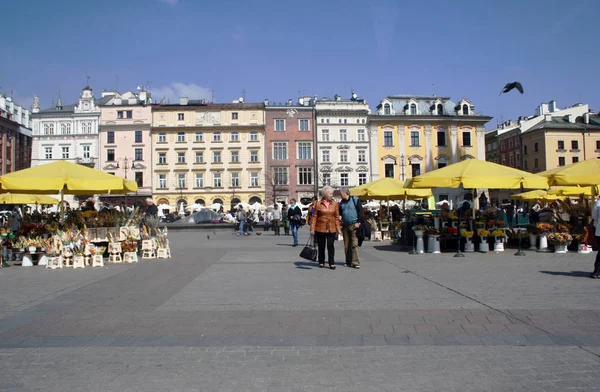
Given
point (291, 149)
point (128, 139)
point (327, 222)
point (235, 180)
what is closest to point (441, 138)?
point (291, 149)

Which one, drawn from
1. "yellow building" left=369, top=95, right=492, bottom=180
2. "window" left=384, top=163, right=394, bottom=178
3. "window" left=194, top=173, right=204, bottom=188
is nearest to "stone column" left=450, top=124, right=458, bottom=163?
"yellow building" left=369, top=95, right=492, bottom=180

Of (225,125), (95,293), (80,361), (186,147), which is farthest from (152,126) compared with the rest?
(80,361)

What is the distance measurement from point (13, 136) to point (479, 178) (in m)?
75.3

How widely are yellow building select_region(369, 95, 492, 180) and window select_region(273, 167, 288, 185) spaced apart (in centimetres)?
1175

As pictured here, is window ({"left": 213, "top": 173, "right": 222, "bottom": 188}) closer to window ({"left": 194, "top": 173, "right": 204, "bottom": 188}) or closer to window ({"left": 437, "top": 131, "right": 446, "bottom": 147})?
window ({"left": 194, "top": 173, "right": 204, "bottom": 188})

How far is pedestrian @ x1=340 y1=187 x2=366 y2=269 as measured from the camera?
11328mm

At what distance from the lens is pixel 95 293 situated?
8352 millimetres

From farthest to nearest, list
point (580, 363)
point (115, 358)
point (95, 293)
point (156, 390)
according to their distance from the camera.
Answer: point (95, 293) → point (115, 358) → point (580, 363) → point (156, 390)

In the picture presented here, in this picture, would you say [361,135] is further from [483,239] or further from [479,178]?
[479,178]

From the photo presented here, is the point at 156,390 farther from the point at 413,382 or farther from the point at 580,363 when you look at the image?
the point at 580,363

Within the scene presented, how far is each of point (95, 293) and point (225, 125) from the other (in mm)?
55928

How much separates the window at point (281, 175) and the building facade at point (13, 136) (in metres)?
36.7

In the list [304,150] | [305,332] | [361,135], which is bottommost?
[305,332]

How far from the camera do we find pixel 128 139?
62.5m
